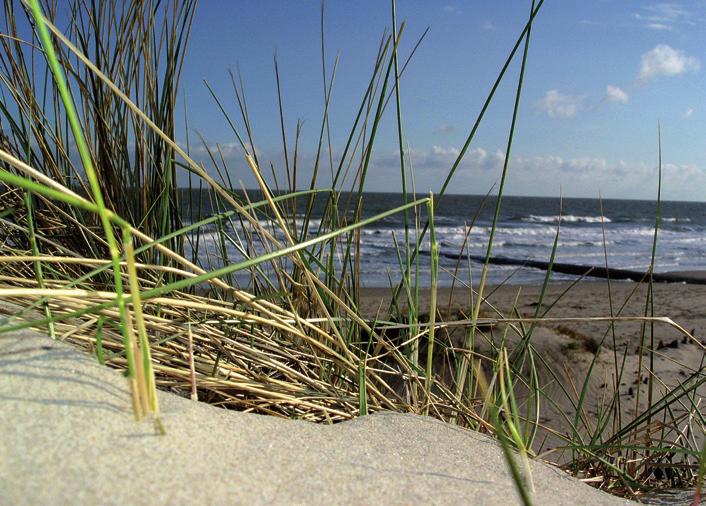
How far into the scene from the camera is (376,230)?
60.1 feet

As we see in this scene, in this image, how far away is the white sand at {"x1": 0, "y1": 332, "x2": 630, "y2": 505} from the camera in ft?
1.69

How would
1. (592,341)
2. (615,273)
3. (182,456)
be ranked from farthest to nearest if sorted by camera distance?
(615,273), (592,341), (182,456)

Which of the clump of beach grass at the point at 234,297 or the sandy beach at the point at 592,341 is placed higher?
the clump of beach grass at the point at 234,297

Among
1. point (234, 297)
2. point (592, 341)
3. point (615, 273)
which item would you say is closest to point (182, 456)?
point (234, 297)

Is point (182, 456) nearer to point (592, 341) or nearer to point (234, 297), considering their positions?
point (234, 297)

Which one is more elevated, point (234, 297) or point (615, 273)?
point (234, 297)

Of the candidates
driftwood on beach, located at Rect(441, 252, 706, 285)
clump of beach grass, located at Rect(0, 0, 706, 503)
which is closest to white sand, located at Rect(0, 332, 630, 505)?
clump of beach grass, located at Rect(0, 0, 706, 503)

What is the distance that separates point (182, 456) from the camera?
22.4 inches

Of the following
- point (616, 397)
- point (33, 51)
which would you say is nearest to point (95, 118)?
point (33, 51)

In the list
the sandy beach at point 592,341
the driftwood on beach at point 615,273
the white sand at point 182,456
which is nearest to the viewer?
the white sand at point 182,456

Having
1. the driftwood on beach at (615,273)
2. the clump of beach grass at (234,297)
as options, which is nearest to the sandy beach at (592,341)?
the clump of beach grass at (234,297)

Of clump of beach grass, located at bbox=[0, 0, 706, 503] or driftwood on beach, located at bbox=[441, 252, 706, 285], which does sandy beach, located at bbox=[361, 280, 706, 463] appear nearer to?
clump of beach grass, located at bbox=[0, 0, 706, 503]

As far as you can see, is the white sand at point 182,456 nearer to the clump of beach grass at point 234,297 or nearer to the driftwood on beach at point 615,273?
the clump of beach grass at point 234,297

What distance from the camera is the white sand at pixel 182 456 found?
1.69 feet
